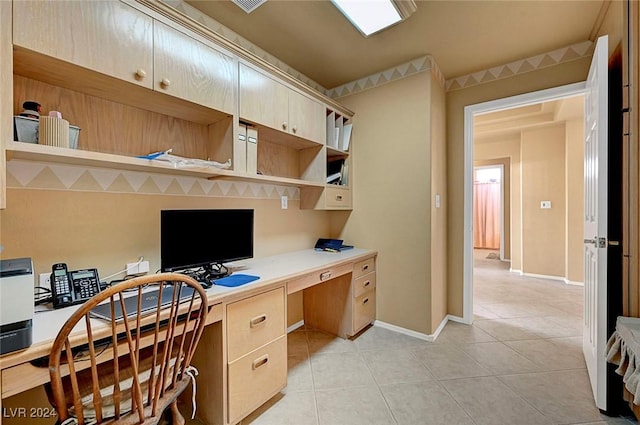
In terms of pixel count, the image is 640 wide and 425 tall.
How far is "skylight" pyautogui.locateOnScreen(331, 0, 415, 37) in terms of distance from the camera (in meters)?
1.77

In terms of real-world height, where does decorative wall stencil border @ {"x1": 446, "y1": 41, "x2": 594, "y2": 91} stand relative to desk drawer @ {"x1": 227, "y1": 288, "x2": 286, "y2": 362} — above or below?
above

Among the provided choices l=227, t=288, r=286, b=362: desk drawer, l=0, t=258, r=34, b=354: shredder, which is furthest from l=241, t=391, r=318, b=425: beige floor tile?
l=0, t=258, r=34, b=354: shredder

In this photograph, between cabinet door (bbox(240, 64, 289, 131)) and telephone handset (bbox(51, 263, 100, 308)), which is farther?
cabinet door (bbox(240, 64, 289, 131))

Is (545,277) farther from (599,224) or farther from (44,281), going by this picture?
(44,281)

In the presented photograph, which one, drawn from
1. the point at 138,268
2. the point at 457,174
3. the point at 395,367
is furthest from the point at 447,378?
the point at 138,268

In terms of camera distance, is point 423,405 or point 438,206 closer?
point 423,405

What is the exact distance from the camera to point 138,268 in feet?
5.11

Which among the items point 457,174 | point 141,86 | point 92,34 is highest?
point 92,34

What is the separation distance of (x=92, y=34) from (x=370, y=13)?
1.59 m

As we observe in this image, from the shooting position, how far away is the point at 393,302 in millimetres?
2680

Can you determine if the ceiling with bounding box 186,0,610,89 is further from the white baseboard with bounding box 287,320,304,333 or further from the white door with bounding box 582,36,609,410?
the white baseboard with bounding box 287,320,304,333

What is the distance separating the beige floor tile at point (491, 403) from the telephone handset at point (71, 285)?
2.10 m

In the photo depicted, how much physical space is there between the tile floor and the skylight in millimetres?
2483

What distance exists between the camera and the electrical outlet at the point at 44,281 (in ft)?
4.07
